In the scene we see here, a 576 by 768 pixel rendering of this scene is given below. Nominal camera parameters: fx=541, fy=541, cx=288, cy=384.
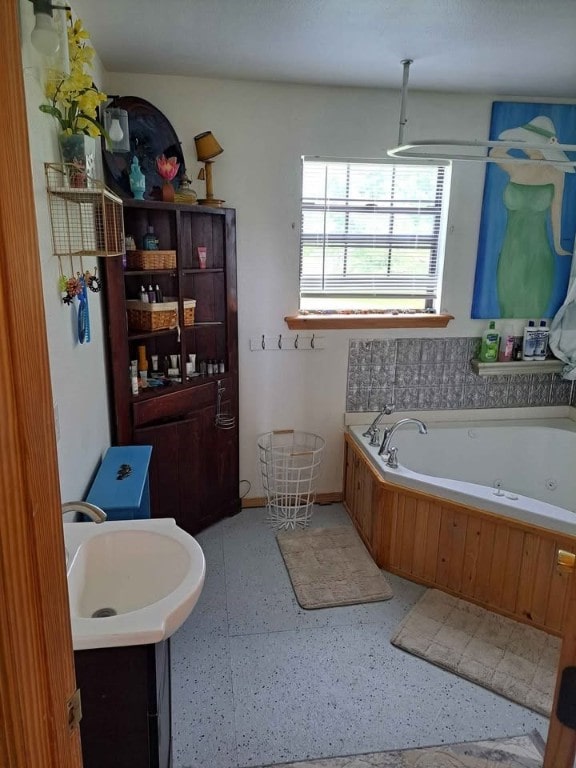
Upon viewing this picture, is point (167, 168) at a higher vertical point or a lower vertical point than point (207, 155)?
lower

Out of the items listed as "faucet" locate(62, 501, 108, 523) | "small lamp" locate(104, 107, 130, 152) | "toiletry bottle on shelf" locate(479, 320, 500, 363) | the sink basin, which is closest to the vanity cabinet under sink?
the sink basin

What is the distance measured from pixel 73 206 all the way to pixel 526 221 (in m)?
2.76

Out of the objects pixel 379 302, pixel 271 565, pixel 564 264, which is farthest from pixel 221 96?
pixel 271 565

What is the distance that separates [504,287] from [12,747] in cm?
352

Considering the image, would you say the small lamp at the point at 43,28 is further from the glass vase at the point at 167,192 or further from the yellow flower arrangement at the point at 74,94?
the glass vase at the point at 167,192

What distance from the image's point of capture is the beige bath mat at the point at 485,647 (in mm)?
2205

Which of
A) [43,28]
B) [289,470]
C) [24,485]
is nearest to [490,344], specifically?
[289,470]

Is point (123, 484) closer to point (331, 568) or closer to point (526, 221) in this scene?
point (331, 568)

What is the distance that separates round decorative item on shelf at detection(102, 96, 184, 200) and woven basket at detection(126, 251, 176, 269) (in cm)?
32

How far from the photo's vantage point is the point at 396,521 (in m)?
2.90

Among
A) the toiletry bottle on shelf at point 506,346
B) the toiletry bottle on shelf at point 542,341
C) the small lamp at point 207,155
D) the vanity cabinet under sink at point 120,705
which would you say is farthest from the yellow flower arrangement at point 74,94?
the toiletry bottle on shelf at point 542,341

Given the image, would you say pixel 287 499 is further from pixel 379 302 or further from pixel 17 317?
pixel 17 317

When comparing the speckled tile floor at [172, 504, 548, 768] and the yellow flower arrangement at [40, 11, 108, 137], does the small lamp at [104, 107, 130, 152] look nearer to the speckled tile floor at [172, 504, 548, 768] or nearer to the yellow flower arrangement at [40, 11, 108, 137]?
the yellow flower arrangement at [40, 11, 108, 137]

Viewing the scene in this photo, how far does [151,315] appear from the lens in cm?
278
